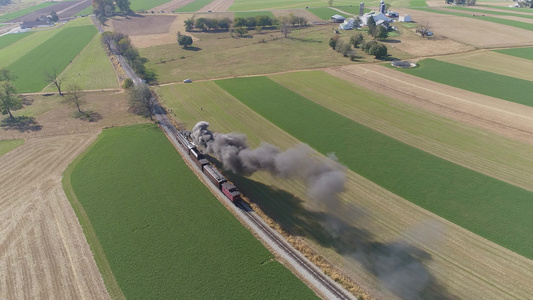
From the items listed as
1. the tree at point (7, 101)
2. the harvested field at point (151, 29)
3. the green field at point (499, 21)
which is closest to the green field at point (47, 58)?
the tree at point (7, 101)

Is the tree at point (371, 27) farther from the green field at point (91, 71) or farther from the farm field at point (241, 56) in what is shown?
the green field at point (91, 71)

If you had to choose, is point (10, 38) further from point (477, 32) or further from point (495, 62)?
point (477, 32)

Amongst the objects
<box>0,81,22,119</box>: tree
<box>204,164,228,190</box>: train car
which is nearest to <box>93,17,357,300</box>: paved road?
<box>204,164,228,190</box>: train car

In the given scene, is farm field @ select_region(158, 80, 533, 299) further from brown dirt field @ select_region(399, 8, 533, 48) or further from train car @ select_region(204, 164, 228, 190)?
brown dirt field @ select_region(399, 8, 533, 48)

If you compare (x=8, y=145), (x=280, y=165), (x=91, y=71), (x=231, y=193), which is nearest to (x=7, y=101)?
(x=8, y=145)

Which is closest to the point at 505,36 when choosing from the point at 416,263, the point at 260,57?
the point at 260,57

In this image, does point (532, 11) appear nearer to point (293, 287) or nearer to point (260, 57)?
point (260, 57)
